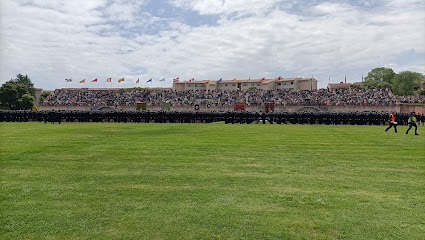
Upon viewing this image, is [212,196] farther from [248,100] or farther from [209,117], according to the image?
[248,100]

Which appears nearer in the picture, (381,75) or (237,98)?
(237,98)

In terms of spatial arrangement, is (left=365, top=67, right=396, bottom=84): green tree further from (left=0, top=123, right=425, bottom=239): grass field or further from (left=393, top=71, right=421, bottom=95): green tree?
(left=0, top=123, right=425, bottom=239): grass field

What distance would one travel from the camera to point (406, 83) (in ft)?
295

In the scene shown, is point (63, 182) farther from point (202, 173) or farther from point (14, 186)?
point (202, 173)

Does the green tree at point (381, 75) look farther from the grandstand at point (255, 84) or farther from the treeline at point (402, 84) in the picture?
the grandstand at point (255, 84)

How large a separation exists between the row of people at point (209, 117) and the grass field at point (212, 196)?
18.9 metres

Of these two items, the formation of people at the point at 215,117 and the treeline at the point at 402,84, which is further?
the treeline at the point at 402,84

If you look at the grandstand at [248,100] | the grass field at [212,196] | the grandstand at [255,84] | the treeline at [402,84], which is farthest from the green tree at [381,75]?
the grass field at [212,196]

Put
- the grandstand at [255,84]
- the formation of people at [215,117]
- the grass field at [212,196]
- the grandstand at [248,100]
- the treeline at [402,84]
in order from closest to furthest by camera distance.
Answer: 1. the grass field at [212,196]
2. the formation of people at [215,117]
3. the grandstand at [248,100]
4. the grandstand at [255,84]
5. the treeline at [402,84]

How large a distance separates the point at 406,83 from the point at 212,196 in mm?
103686

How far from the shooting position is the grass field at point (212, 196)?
4.19m

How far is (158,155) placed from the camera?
986 cm

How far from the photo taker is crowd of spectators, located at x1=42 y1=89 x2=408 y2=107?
1923 inches

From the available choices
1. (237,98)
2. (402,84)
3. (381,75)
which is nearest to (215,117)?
(237,98)
